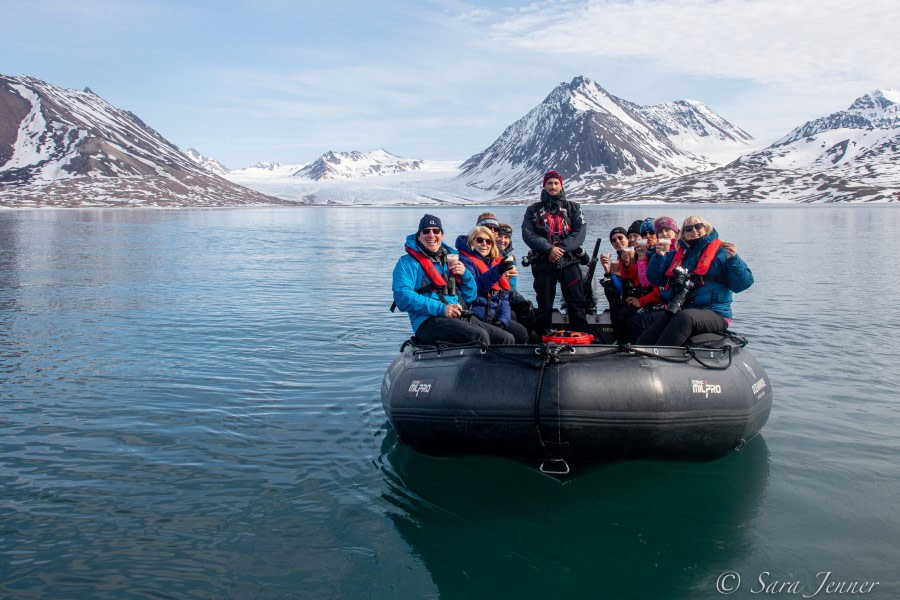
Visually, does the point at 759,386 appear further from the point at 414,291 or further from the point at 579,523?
the point at 414,291

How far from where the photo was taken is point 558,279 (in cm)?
907

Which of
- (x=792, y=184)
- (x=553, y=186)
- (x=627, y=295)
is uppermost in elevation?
(x=792, y=184)

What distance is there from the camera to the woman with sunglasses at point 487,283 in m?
8.13

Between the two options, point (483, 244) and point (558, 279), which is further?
point (558, 279)

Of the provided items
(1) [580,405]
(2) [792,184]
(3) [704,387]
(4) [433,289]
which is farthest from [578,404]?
(2) [792,184]

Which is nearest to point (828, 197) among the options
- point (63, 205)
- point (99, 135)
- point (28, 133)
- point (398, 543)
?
point (63, 205)

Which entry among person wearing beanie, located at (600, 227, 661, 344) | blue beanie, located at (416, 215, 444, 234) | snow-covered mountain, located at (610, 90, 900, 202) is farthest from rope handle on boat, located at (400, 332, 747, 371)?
snow-covered mountain, located at (610, 90, 900, 202)

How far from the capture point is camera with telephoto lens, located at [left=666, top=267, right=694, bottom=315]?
24.2 ft

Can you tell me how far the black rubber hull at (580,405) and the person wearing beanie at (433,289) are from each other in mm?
635

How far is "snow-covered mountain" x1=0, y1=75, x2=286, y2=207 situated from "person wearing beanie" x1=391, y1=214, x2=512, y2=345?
135 m

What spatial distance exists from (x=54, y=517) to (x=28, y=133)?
214 m

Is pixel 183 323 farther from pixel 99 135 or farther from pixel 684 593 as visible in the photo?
pixel 99 135

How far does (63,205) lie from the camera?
406 feet

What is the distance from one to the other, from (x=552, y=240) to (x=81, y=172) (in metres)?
179
